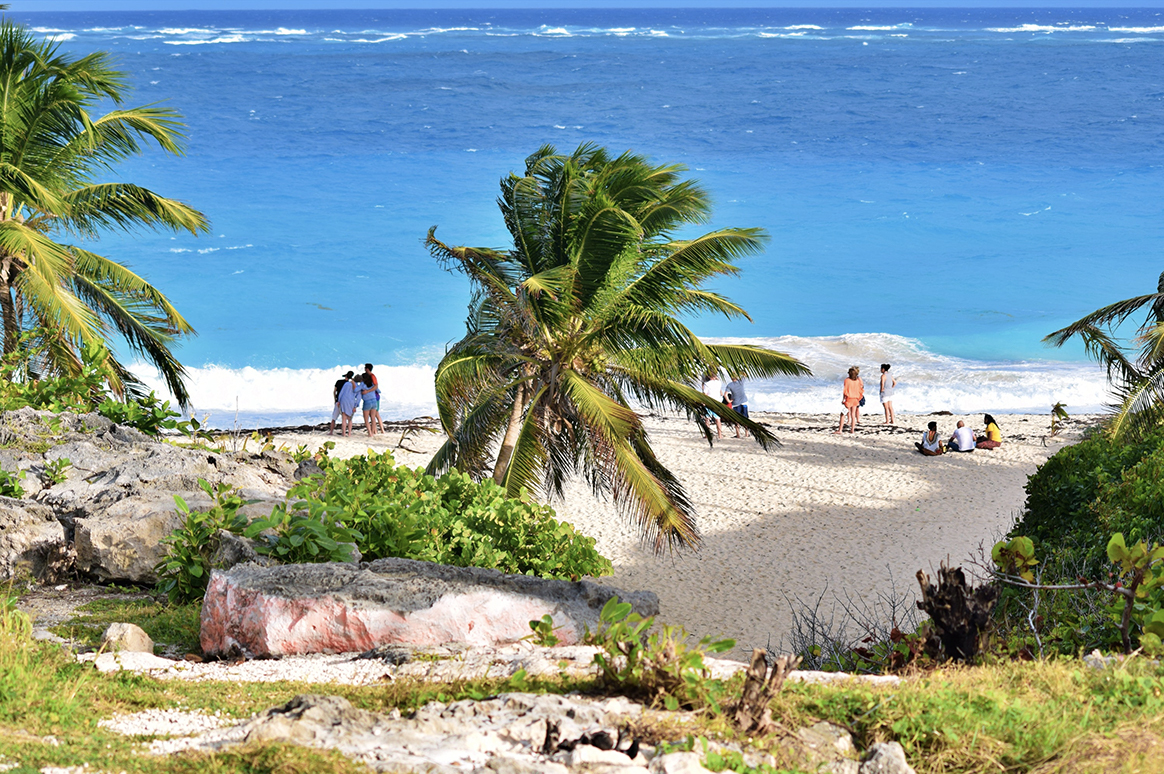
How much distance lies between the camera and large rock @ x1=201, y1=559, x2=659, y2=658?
222 inches

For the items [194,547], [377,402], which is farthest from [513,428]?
[377,402]

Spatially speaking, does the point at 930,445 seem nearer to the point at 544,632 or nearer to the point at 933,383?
the point at 933,383

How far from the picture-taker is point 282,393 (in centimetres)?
2755

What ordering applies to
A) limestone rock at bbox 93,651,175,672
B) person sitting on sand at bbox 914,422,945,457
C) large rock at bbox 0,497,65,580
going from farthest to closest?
person sitting on sand at bbox 914,422,945,457
large rock at bbox 0,497,65,580
limestone rock at bbox 93,651,175,672

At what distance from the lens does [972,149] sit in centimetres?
6278

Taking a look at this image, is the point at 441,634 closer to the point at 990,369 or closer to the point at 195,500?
the point at 195,500

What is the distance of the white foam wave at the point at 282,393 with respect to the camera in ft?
82.0

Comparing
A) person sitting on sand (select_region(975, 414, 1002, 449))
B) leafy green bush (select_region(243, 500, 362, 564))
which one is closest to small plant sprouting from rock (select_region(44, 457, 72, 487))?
leafy green bush (select_region(243, 500, 362, 564))

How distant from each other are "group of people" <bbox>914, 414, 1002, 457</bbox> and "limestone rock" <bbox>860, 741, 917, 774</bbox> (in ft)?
55.0

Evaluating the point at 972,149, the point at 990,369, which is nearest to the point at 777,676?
the point at 990,369

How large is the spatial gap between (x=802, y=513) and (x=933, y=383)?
14249 mm

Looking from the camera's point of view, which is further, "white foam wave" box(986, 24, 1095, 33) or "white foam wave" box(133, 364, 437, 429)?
"white foam wave" box(986, 24, 1095, 33)

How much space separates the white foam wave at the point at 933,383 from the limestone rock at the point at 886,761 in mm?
22644

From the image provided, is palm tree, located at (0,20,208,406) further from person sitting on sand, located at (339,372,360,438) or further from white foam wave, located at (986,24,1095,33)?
white foam wave, located at (986,24,1095,33)
